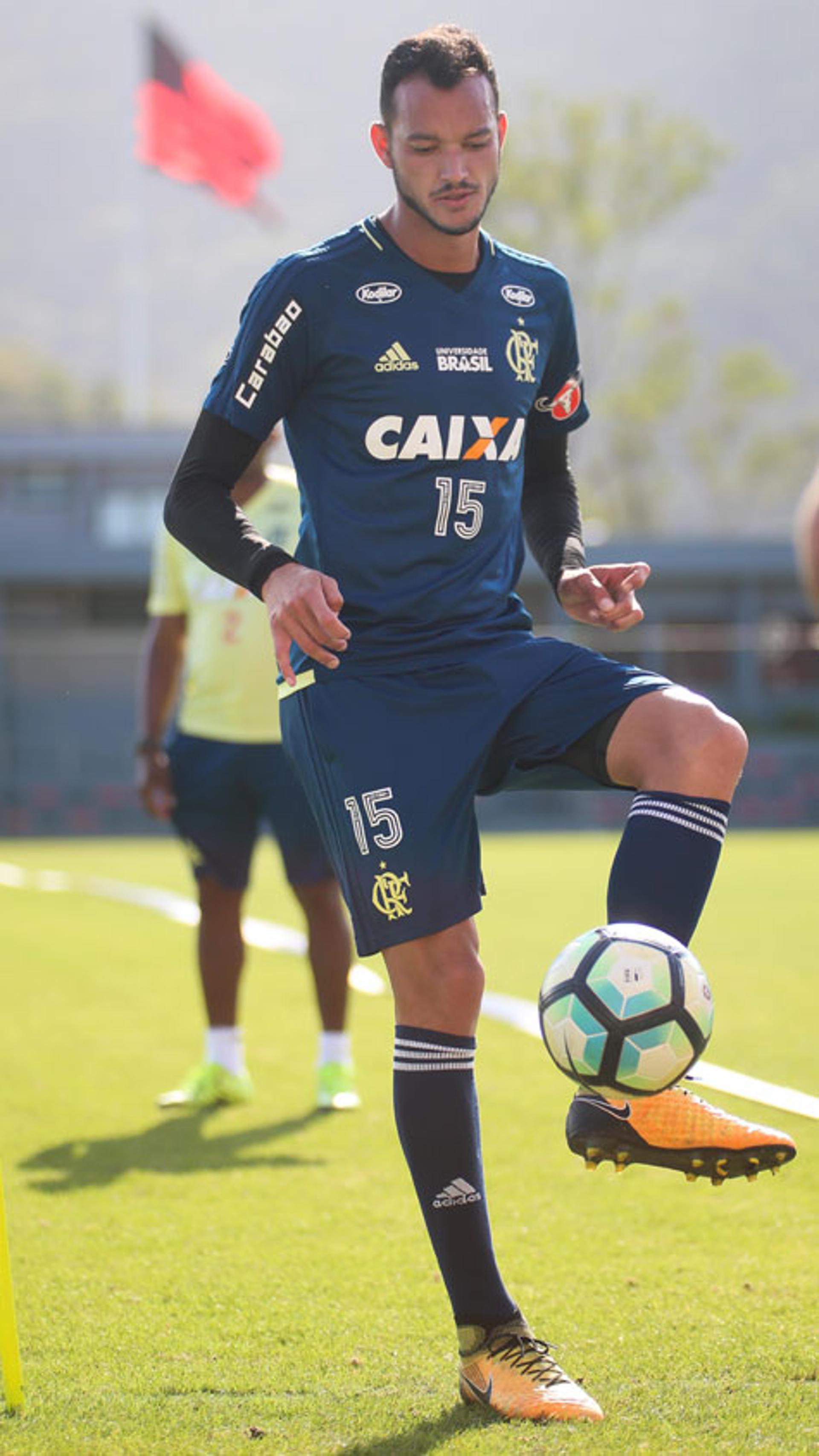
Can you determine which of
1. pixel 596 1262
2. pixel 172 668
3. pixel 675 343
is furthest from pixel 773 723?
pixel 675 343

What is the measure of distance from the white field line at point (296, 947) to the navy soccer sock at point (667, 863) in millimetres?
276

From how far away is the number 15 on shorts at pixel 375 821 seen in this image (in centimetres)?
317

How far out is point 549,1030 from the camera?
290 cm

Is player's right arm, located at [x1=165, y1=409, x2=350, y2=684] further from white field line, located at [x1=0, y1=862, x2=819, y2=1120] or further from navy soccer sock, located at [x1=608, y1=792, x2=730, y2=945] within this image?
white field line, located at [x1=0, y1=862, x2=819, y2=1120]

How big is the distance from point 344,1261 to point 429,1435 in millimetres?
1193

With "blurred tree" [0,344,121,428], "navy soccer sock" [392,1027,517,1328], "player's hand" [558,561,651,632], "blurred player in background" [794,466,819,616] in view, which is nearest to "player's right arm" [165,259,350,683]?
"player's hand" [558,561,651,632]

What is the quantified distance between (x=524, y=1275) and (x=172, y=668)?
3.32m

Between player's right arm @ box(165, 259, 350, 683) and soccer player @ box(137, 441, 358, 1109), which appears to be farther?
soccer player @ box(137, 441, 358, 1109)

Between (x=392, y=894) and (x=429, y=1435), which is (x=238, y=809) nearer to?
(x=392, y=894)

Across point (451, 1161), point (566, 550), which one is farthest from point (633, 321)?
point (451, 1161)

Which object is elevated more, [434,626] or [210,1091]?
[434,626]

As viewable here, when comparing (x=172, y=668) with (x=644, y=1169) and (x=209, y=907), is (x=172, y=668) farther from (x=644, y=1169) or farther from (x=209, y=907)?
(x=644, y=1169)

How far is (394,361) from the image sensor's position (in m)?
3.29

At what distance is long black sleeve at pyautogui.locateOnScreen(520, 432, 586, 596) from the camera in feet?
12.2
